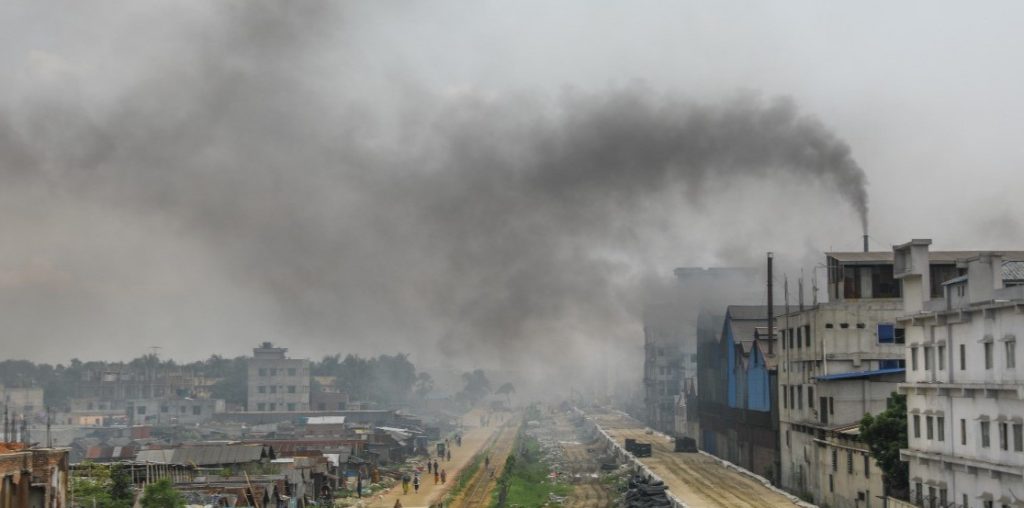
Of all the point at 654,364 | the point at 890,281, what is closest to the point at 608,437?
the point at 654,364

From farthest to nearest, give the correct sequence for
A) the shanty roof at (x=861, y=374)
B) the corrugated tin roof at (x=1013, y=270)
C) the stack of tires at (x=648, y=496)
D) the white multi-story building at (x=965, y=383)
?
the shanty roof at (x=861, y=374) < the stack of tires at (x=648, y=496) < the corrugated tin roof at (x=1013, y=270) < the white multi-story building at (x=965, y=383)

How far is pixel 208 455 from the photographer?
7362 centimetres

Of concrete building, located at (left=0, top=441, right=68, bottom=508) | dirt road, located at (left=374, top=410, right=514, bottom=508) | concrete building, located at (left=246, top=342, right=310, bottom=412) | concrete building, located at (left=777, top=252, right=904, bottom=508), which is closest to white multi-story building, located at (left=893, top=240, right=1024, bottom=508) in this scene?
concrete building, located at (left=777, top=252, right=904, bottom=508)

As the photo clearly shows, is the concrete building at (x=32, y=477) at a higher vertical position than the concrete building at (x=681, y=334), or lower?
lower

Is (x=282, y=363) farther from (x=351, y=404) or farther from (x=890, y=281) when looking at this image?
(x=890, y=281)

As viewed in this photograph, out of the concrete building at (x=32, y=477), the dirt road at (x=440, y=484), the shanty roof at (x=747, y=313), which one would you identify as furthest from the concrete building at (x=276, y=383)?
the concrete building at (x=32, y=477)

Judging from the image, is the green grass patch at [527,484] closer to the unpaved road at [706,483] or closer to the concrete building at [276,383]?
the unpaved road at [706,483]

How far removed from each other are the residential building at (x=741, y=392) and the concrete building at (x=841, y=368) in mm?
6925

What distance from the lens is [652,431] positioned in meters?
137

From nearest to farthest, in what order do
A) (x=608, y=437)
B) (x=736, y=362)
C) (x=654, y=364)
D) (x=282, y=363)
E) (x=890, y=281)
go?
(x=890, y=281), (x=736, y=362), (x=608, y=437), (x=654, y=364), (x=282, y=363)

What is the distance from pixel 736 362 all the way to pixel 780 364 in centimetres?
1392

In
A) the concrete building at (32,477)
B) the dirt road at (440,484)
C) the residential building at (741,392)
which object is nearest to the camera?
the concrete building at (32,477)

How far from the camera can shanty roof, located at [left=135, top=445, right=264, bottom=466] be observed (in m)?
72.4

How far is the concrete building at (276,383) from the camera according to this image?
170m
